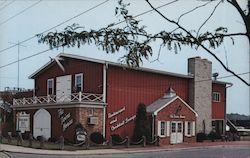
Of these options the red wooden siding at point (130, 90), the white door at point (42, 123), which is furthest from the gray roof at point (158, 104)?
the white door at point (42, 123)

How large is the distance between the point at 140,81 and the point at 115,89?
3.13 metres

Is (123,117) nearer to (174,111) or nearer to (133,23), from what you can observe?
(174,111)

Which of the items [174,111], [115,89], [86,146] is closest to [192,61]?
[174,111]

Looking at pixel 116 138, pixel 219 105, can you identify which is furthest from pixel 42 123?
pixel 219 105

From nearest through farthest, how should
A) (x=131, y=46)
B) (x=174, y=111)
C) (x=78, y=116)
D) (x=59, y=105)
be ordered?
(x=131, y=46)
(x=78, y=116)
(x=59, y=105)
(x=174, y=111)

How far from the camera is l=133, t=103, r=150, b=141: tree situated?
37.0m

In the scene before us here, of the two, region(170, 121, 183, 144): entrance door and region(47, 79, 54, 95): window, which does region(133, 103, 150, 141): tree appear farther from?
region(47, 79, 54, 95): window

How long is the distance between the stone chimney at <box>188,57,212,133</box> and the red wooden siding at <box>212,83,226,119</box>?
1.65 metres

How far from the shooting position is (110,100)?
37.1 m

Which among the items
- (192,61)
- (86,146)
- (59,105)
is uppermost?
(192,61)

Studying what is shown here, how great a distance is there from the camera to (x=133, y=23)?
2.89m

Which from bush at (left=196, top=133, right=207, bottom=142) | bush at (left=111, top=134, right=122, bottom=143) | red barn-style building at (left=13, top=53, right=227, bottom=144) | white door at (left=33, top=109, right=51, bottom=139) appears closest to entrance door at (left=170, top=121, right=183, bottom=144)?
red barn-style building at (left=13, top=53, right=227, bottom=144)

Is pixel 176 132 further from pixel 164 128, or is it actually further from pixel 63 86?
pixel 63 86

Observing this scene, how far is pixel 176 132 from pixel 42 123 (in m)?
11.7
